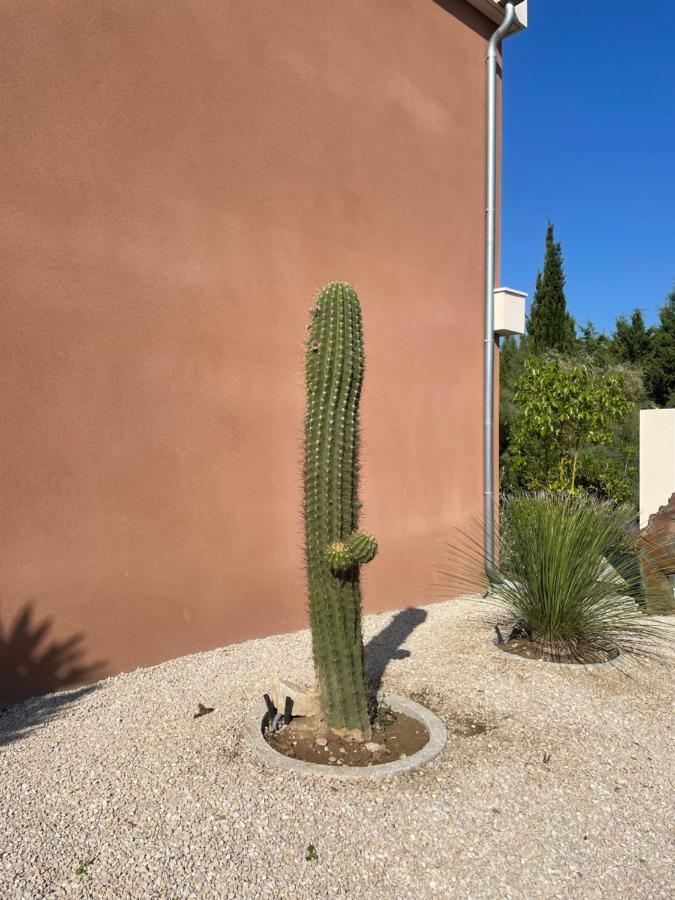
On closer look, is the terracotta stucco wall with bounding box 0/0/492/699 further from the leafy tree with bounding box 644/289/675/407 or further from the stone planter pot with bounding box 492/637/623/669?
the leafy tree with bounding box 644/289/675/407

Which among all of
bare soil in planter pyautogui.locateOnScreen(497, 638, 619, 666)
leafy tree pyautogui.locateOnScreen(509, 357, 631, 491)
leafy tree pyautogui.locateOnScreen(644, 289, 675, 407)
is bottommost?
bare soil in planter pyautogui.locateOnScreen(497, 638, 619, 666)

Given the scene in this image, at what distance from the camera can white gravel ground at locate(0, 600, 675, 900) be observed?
2406 mm

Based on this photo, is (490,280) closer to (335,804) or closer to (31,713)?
(335,804)

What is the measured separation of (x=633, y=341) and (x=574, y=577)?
63.7 ft

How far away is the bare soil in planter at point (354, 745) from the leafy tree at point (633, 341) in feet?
67.0

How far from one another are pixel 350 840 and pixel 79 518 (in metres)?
2.68

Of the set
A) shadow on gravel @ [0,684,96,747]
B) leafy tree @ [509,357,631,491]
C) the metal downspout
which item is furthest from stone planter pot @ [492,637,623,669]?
leafy tree @ [509,357,631,491]

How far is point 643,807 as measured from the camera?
9.63ft

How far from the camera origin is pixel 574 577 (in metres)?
4.66

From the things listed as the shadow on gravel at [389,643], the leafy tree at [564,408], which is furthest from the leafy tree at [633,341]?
the shadow on gravel at [389,643]

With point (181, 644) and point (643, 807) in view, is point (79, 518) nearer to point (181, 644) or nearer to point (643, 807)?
point (181, 644)

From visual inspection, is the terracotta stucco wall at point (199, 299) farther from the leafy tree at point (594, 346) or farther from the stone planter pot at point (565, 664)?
the leafy tree at point (594, 346)

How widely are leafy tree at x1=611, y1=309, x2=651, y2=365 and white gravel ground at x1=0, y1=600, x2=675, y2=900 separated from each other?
64.2 ft

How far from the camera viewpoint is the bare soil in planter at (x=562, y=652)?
4.86 metres
